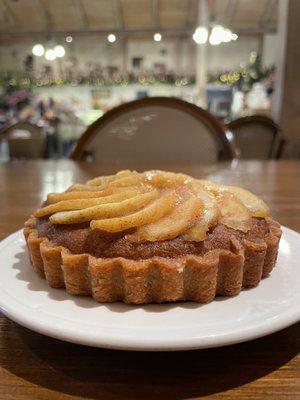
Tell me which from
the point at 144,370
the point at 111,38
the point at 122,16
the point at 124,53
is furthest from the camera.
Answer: the point at 124,53

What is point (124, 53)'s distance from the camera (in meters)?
14.7

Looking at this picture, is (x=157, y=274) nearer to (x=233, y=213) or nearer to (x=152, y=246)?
(x=152, y=246)

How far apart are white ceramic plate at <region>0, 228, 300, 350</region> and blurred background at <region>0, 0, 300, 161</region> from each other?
344 inches

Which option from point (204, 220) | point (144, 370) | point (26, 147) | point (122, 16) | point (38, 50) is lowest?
point (26, 147)

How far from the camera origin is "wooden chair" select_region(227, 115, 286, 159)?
4055 mm

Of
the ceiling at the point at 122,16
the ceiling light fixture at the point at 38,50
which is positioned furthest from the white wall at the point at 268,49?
the ceiling light fixture at the point at 38,50

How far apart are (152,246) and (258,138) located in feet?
12.0

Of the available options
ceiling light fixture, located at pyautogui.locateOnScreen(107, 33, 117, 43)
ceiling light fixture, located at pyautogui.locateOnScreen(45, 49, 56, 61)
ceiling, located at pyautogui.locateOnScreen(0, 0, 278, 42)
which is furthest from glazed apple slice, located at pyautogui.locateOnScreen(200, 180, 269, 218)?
ceiling light fixture, located at pyautogui.locateOnScreen(107, 33, 117, 43)

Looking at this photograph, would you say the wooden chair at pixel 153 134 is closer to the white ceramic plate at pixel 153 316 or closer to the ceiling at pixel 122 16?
the white ceramic plate at pixel 153 316

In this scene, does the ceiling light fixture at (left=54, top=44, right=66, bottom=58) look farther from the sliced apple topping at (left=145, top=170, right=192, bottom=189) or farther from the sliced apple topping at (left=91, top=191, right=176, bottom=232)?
the sliced apple topping at (left=91, top=191, right=176, bottom=232)

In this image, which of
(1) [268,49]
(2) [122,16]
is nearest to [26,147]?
(2) [122,16]

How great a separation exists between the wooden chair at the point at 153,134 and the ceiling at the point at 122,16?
10.7m

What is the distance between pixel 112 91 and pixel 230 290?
12.8 metres

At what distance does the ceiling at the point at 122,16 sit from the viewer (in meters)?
12.8
